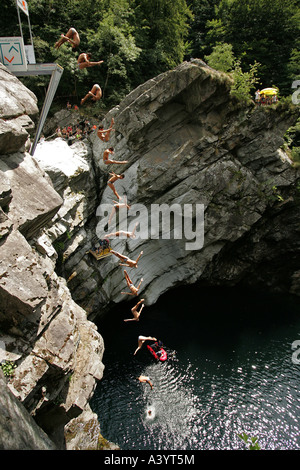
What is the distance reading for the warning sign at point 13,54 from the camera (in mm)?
11398

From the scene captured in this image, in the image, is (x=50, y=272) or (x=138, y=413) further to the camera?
(x=138, y=413)

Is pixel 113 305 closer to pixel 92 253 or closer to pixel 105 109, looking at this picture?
pixel 92 253

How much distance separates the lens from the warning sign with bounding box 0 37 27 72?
11398mm

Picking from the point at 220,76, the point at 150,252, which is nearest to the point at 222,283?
the point at 150,252

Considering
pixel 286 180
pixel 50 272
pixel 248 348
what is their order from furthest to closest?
pixel 286 180
pixel 248 348
pixel 50 272

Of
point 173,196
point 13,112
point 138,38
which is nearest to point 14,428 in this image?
point 13,112

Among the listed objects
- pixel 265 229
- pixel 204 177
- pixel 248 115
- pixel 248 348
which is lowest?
pixel 248 348

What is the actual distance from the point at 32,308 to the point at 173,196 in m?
12.6

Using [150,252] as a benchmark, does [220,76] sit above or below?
above

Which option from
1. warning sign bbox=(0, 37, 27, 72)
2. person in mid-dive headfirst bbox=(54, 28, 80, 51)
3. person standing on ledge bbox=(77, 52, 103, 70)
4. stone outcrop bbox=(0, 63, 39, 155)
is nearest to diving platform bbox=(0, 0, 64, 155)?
warning sign bbox=(0, 37, 27, 72)

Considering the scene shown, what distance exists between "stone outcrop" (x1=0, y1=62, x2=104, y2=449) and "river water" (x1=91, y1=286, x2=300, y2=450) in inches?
189

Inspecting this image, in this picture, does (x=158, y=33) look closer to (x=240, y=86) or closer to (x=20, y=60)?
(x=240, y=86)
